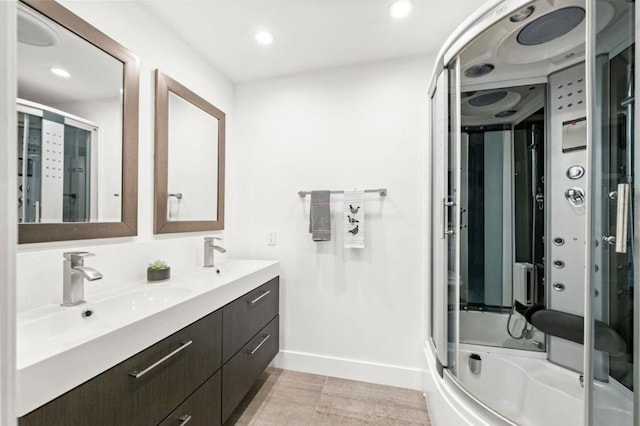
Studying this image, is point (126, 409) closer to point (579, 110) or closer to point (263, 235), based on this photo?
point (263, 235)

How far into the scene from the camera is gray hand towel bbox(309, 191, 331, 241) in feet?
6.81

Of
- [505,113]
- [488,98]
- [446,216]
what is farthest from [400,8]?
[446,216]

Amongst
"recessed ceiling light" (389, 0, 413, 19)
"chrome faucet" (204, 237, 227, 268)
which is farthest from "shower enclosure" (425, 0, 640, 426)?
"chrome faucet" (204, 237, 227, 268)

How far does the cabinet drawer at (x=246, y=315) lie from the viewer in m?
1.45

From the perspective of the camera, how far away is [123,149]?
1409 millimetres

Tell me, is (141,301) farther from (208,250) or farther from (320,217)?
(320,217)

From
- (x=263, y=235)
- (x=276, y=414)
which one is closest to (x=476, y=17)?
(x=263, y=235)

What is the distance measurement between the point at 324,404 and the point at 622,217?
179 cm

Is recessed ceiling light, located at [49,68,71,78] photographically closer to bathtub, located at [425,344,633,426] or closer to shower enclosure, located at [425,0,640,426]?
shower enclosure, located at [425,0,640,426]

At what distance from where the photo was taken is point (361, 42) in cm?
187

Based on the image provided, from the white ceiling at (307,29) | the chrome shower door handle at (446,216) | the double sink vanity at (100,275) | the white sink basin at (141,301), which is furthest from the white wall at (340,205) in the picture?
the white sink basin at (141,301)

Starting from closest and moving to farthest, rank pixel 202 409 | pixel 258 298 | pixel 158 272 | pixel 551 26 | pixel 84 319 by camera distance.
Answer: pixel 84 319 < pixel 202 409 < pixel 551 26 < pixel 158 272 < pixel 258 298

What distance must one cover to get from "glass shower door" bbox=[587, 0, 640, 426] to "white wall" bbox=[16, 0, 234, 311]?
75.7 inches

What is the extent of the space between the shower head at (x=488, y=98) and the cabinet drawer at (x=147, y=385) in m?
2.10
